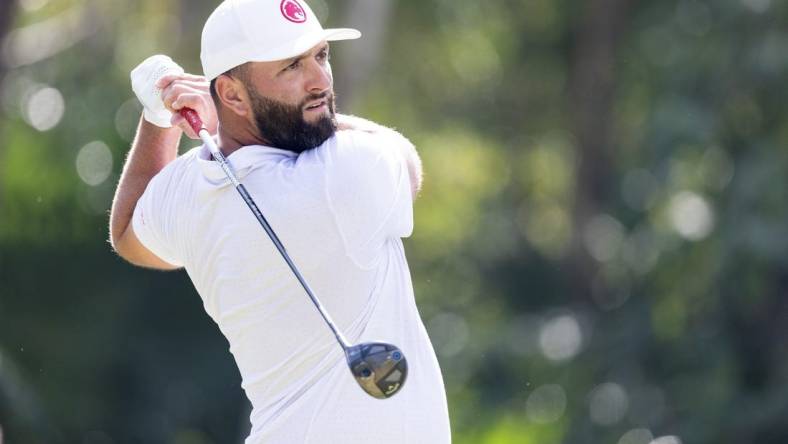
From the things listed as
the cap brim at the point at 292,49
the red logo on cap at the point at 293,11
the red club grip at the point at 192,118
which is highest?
the red logo on cap at the point at 293,11

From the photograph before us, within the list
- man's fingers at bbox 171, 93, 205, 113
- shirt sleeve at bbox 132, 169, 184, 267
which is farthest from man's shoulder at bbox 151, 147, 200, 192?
man's fingers at bbox 171, 93, 205, 113

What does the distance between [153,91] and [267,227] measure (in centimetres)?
73

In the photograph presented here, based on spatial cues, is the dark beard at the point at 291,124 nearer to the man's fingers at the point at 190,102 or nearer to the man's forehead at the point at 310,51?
the man's forehead at the point at 310,51

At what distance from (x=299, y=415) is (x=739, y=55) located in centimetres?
1123

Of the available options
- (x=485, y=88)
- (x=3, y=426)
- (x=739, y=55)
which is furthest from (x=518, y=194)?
(x=3, y=426)

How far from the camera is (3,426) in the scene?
10898mm

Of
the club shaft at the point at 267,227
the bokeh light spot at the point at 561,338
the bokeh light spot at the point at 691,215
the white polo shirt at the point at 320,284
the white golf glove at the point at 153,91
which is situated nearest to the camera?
the club shaft at the point at 267,227

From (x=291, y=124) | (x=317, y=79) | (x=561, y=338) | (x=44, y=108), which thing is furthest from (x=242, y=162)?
(x=561, y=338)

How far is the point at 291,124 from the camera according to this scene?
4250 mm

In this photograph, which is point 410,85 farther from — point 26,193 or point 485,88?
point 26,193

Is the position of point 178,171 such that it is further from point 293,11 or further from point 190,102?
point 293,11

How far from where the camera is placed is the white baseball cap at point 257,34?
13.9 feet

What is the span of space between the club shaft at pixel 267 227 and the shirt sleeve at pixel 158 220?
215mm

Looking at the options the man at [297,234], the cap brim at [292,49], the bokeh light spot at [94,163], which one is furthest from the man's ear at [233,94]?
the bokeh light spot at [94,163]
